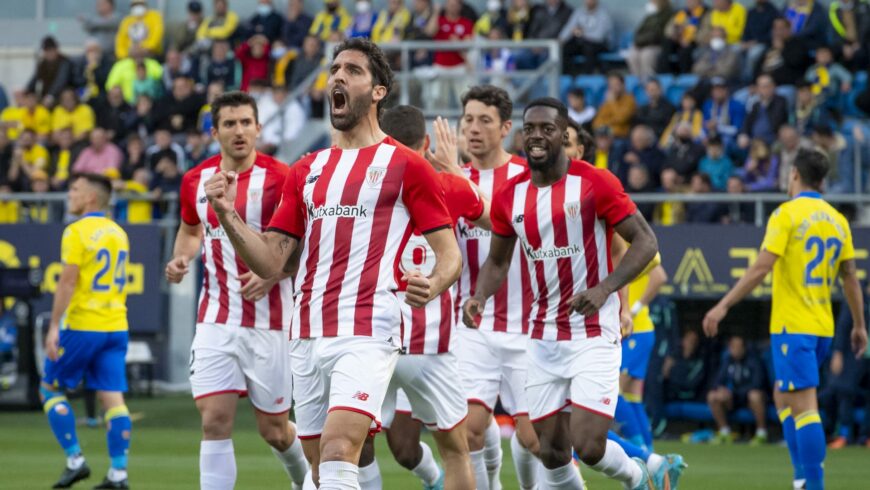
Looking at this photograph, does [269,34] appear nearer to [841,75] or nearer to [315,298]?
[841,75]

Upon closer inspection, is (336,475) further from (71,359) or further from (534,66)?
(534,66)

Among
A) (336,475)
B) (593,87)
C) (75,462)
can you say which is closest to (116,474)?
(75,462)

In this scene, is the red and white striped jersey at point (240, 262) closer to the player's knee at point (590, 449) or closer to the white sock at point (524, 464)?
the white sock at point (524, 464)

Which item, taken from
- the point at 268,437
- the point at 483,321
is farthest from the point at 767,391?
the point at 268,437

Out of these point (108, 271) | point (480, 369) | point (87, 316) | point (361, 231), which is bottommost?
point (87, 316)

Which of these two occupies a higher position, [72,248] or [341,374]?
[341,374]

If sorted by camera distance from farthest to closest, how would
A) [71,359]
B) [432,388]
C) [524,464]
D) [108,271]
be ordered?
1. [108,271]
2. [71,359]
3. [524,464]
4. [432,388]

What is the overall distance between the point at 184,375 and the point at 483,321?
10.5 meters

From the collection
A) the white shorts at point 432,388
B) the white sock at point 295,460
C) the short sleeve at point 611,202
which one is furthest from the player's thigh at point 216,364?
the short sleeve at point 611,202

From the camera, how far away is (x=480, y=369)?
29.3 ft

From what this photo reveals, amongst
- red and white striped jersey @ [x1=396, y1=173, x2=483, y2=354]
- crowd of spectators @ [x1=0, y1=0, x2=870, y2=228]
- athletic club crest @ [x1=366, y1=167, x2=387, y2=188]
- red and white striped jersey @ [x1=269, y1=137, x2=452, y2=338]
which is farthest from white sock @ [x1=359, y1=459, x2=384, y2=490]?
crowd of spectators @ [x1=0, y1=0, x2=870, y2=228]

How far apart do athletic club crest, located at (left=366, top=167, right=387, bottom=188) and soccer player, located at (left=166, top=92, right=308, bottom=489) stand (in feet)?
6.78

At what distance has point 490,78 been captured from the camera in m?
18.4

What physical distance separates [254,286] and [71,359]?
346 centimetres
